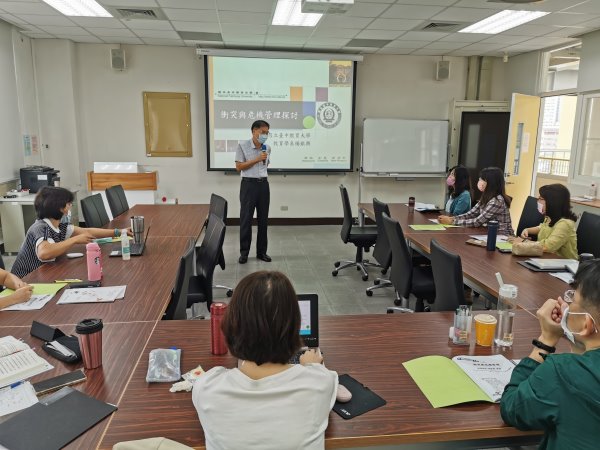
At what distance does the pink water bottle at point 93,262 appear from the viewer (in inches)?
92.1

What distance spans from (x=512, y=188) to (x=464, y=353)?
A: 19.1 ft

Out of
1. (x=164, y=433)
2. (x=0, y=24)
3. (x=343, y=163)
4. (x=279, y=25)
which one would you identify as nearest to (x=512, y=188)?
(x=343, y=163)

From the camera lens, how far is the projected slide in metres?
6.80

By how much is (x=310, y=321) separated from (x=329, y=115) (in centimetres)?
593

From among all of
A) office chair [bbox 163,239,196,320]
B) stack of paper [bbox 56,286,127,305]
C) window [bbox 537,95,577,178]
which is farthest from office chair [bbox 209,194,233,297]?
window [bbox 537,95,577,178]

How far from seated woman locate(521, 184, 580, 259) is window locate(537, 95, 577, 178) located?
5113 millimetres

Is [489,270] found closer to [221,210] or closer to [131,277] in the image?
[131,277]

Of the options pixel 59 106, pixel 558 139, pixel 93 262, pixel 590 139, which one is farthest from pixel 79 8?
pixel 558 139

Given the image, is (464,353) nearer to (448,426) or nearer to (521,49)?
(448,426)

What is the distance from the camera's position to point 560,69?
7.14 m


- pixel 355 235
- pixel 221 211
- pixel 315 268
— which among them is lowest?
pixel 315 268

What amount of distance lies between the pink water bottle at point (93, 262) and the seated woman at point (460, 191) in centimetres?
338

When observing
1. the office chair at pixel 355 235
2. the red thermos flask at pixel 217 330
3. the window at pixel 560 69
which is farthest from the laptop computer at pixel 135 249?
the window at pixel 560 69

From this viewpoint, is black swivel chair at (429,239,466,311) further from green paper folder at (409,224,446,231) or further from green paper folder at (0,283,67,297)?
green paper folder at (0,283,67,297)
